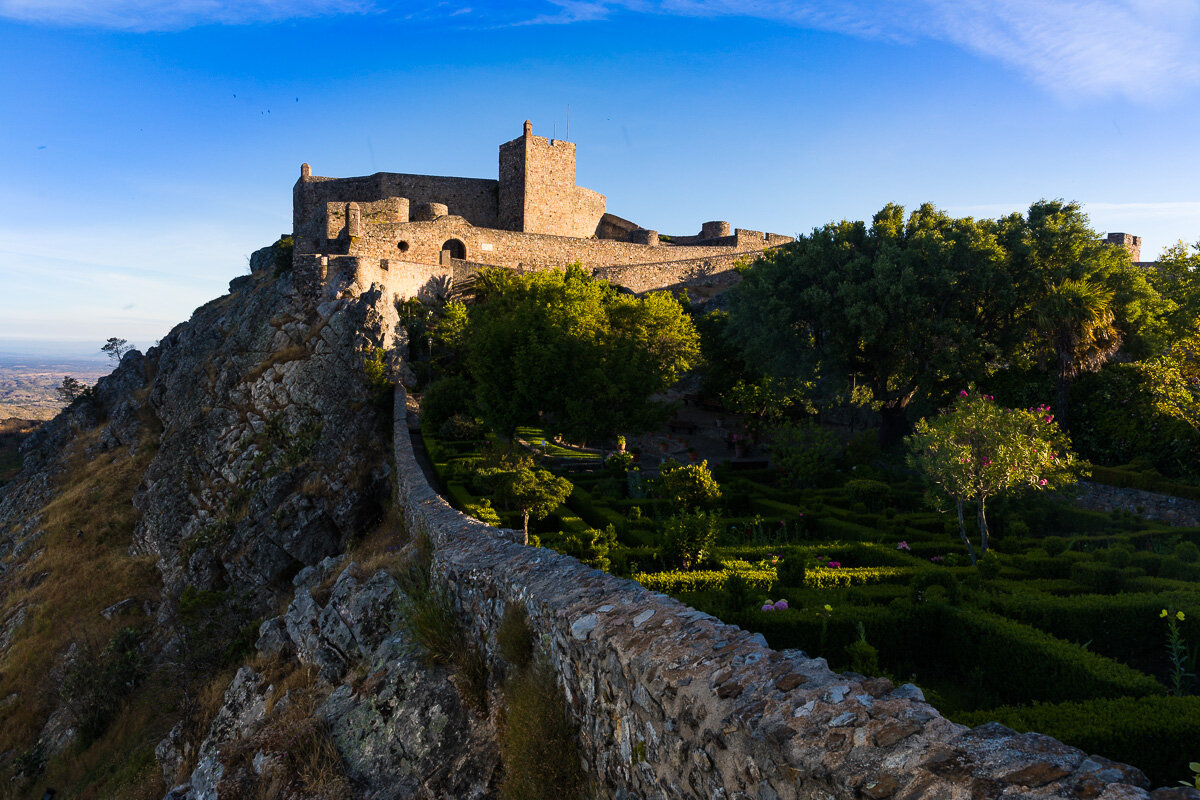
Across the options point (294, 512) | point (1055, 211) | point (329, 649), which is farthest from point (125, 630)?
point (1055, 211)

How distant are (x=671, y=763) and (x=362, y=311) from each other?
31825mm

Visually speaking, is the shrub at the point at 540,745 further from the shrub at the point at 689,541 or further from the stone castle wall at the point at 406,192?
the stone castle wall at the point at 406,192

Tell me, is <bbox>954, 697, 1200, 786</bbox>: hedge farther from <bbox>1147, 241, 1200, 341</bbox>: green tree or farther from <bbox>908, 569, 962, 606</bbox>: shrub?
<bbox>1147, 241, 1200, 341</bbox>: green tree

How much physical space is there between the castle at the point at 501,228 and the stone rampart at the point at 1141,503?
30.7 metres

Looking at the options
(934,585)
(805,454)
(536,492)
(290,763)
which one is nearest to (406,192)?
(805,454)

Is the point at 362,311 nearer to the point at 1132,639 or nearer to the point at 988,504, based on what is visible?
the point at 988,504

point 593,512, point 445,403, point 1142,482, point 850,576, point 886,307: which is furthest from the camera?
point 445,403

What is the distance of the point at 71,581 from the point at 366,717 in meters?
29.0

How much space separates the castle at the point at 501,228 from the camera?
1503 inches

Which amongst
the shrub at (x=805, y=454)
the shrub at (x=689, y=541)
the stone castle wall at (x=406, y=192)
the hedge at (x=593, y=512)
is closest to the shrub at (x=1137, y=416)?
the shrub at (x=805, y=454)

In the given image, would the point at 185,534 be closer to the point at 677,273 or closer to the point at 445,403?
the point at 445,403

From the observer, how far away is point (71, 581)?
27812 mm

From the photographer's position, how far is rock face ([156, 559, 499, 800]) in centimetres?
623

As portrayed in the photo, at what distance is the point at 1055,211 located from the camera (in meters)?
23.1
